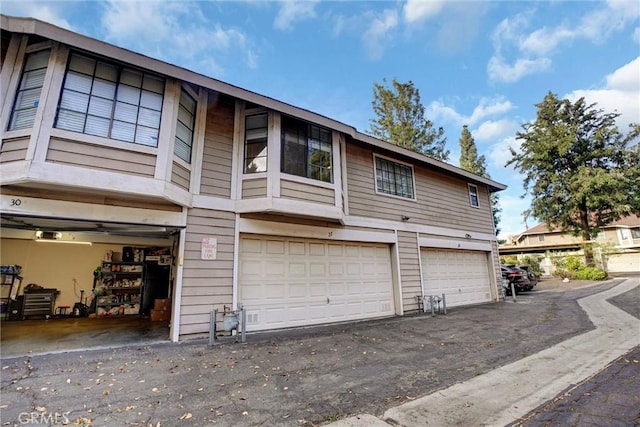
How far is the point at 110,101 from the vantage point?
5363mm

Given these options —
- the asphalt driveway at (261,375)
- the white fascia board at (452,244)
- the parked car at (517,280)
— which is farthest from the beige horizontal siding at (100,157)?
the parked car at (517,280)

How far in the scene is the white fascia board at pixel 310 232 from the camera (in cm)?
679

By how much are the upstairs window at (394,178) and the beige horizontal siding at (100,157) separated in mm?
6563

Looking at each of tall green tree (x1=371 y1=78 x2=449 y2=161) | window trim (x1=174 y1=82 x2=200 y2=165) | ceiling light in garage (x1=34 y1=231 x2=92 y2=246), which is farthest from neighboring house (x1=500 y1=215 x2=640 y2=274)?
ceiling light in garage (x1=34 y1=231 x2=92 y2=246)

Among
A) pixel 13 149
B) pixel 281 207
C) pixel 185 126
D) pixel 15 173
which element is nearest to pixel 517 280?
pixel 281 207

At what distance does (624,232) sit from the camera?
31.3 m

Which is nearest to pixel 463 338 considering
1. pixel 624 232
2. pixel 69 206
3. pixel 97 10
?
pixel 69 206

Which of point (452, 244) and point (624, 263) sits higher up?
point (452, 244)

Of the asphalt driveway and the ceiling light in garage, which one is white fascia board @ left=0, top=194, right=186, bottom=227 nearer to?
the asphalt driveway

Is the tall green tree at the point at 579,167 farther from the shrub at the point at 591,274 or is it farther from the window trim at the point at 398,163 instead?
the window trim at the point at 398,163

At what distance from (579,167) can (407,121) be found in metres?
13.0

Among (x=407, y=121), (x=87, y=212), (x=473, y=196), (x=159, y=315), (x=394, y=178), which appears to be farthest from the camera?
(x=407, y=121)

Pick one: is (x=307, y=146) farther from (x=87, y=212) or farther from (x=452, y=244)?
(x=452, y=244)

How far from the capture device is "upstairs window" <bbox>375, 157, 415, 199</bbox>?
964 cm
